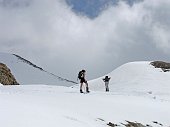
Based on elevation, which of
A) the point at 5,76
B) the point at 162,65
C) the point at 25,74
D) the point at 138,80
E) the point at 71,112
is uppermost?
the point at 25,74

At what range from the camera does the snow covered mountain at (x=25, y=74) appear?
306 feet

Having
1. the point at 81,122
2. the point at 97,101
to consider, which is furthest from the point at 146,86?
the point at 81,122

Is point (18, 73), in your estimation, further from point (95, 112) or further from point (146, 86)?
point (95, 112)

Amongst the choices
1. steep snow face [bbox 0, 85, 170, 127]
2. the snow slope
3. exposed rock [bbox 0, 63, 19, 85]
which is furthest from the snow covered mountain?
the snow slope

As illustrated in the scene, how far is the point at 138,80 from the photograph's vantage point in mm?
61344

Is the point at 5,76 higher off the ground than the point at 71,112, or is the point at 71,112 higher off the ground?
A: the point at 5,76

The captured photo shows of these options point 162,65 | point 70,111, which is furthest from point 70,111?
point 162,65

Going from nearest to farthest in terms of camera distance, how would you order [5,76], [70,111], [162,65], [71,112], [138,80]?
1. [71,112]
2. [70,111]
3. [138,80]
4. [5,76]
5. [162,65]


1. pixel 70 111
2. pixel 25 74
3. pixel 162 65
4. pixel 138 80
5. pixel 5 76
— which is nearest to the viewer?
pixel 70 111

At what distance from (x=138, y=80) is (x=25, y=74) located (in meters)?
39.0

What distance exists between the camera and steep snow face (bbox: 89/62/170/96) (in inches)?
2160

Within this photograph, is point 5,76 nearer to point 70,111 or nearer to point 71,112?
point 70,111

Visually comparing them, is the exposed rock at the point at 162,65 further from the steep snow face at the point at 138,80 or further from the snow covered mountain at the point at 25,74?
the snow covered mountain at the point at 25,74

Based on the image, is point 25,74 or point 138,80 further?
point 25,74
